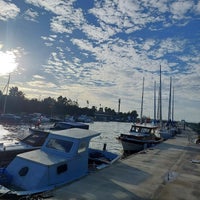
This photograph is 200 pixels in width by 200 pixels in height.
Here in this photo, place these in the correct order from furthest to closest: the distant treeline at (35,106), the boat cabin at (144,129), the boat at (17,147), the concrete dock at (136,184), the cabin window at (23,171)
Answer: the distant treeline at (35,106) < the boat cabin at (144,129) < the boat at (17,147) < the cabin window at (23,171) < the concrete dock at (136,184)

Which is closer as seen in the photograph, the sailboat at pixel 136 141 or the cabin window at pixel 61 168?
the cabin window at pixel 61 168

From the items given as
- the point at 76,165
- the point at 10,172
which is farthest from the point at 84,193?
the point at 10,172

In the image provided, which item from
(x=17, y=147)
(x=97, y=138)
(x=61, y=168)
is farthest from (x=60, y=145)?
(x=97, y=138)

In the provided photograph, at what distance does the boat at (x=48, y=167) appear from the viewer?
31.0 ft

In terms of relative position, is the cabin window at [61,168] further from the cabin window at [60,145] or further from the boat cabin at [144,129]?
the boat cabin at [144,129]

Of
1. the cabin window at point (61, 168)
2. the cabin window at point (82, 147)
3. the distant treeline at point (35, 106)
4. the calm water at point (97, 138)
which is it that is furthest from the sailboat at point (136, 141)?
the distant treeline at point (35, 106)

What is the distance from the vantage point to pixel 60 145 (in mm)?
11891

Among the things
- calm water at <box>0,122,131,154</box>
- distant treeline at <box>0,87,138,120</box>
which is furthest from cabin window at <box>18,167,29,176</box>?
distant treeline at <box>0,87,138,120</box>

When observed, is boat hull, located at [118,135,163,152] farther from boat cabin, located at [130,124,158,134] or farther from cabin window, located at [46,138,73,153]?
cabin window, located at [46,138,73,153]

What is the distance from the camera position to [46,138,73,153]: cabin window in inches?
456

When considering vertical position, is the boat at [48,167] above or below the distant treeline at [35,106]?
below

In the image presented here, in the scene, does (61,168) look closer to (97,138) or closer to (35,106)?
(97,138)

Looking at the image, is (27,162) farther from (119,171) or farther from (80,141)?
(119,171)

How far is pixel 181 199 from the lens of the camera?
28.6 ft
